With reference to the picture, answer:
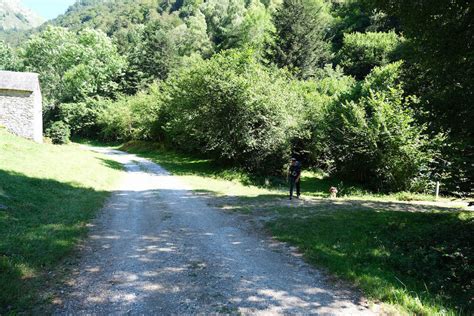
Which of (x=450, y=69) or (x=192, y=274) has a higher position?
(x=450, y=69)

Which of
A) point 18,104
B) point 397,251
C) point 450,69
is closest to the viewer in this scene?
point 397,251

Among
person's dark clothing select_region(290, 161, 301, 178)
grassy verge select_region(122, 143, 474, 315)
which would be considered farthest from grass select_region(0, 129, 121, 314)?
person's dark clothing select_region(290, 161, 301, 178)

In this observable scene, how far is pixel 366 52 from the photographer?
1898 inches

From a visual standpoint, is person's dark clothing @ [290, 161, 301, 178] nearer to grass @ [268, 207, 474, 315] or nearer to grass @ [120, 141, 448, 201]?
grass @ [120, 141, 448, 201]

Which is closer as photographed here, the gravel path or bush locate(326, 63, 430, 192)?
the gravel path

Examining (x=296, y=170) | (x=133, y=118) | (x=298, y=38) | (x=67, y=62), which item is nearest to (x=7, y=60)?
(x=67, y=62)

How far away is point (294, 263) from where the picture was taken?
699cm

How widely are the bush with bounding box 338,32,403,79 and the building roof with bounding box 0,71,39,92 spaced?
38.8 metres

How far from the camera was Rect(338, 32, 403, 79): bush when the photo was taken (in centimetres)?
4597

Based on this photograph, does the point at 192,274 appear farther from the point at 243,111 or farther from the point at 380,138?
the point at 380,138

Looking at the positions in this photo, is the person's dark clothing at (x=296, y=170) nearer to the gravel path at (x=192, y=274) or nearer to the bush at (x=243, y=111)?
the gravel path at (x=192, y=274)

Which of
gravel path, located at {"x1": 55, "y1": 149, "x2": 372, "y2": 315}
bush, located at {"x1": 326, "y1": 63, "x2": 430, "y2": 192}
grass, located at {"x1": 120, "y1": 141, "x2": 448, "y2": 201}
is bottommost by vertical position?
gravel path, located at {"x1": 55, "y1": 149, "x2": 372, "y2": 315}

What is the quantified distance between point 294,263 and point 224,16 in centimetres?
8538

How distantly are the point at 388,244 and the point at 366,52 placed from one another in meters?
45.7
